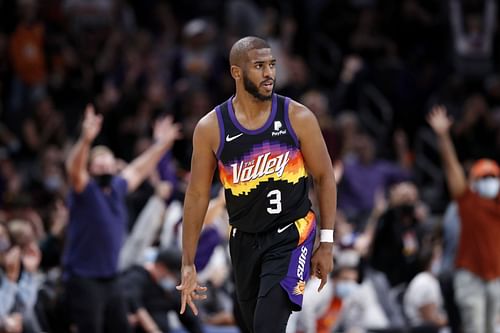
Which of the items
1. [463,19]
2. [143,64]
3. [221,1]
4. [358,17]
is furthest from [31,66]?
[463,19]

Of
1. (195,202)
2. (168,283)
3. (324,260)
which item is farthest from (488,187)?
(195,202)

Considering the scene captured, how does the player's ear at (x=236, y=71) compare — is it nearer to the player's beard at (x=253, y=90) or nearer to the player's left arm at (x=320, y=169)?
the player's beard at (x=253, y=90)

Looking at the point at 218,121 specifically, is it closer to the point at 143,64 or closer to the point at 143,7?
the point at 143,64

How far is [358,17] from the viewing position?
15.9 meters

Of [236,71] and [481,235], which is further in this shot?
[481,235]

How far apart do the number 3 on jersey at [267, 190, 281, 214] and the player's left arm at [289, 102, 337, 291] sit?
0.24m

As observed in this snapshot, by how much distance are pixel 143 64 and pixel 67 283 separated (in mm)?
6012

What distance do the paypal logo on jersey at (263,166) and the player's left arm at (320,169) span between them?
0.44 feet

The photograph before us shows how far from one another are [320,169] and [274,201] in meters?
0.31

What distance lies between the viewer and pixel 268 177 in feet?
20.9

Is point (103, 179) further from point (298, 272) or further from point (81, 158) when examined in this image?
point (298, 272)

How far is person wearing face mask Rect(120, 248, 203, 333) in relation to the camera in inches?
393

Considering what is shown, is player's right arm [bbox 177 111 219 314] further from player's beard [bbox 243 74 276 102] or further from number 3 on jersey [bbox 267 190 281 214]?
number 3 on jersey [bbox 267 190 281 214]

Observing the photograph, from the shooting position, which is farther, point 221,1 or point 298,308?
point 221,1
